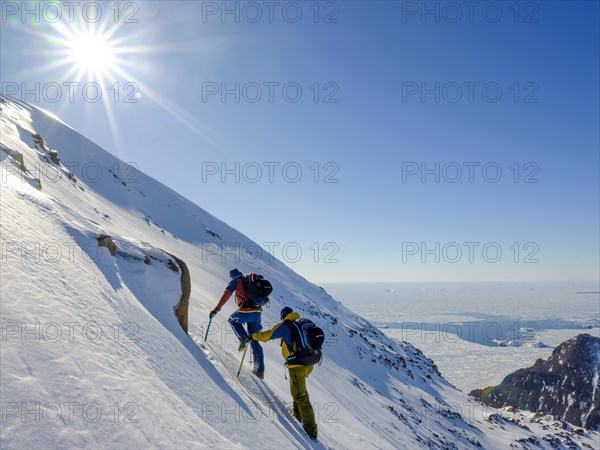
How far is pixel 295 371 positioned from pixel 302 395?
25.5 inches

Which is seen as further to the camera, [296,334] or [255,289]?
[255,289]

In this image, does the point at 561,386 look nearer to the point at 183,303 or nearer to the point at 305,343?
the point at 305,343

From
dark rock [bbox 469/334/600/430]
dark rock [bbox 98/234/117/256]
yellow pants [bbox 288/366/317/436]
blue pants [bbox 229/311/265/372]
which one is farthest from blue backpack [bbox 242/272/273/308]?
dark rock [bbox 469/334/600/430]

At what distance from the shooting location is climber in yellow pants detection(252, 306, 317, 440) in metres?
7.45

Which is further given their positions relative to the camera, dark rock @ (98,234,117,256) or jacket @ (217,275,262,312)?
jacket @ (217,275,262,312)

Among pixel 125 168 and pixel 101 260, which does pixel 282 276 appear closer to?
pixel 125 168

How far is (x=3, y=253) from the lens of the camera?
5516 mm

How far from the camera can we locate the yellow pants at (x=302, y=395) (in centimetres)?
752

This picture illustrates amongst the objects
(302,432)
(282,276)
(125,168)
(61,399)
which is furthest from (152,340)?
(125,168)

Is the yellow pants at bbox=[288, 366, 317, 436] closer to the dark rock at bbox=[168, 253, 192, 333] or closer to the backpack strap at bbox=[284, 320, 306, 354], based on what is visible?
the backpack strap at bbox=[284, 320, 306, 354]

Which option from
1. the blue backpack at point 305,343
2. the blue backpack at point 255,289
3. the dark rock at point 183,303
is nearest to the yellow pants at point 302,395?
the blue backpack at point 305,343

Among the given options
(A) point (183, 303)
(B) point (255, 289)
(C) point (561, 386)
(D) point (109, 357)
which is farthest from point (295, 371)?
(C) point (561, 386)

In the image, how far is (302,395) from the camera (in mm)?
7703

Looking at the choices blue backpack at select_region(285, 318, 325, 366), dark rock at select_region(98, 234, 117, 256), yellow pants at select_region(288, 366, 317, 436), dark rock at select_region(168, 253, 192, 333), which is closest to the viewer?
blue backpack at select_region(285, 318, 325, 366)
